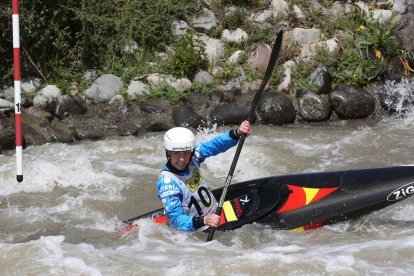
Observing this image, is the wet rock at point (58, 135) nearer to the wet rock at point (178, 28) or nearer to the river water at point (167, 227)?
the river water at point (167, 227)

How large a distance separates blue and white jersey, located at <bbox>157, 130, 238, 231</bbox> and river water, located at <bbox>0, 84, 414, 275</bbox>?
0.68 ft

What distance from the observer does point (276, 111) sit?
8656 millimetres

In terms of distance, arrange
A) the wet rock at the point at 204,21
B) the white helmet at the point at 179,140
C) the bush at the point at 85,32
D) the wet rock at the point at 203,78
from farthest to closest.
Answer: the wet rock at the point at 204,21 < the wet rock at the point at 203,78 < the bush at the point at 85,32 < the white helmet at the point at 179,140

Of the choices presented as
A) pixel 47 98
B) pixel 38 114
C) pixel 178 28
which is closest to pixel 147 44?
pixel 178 28

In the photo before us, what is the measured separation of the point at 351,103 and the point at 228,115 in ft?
5.86

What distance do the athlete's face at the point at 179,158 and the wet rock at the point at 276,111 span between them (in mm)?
4400

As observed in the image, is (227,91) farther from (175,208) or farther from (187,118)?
(175,208)

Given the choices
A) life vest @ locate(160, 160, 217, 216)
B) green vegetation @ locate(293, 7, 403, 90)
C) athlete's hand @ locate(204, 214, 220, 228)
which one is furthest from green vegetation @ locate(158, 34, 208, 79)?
athlete's hand @ locate(204, 214, 220, 228)

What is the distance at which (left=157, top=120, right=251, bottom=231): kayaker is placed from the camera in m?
4.17

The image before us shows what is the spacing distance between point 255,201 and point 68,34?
5.38 m

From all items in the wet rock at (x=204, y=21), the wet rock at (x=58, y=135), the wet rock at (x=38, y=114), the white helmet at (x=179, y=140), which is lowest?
the wet rock at (x=58, y=135)

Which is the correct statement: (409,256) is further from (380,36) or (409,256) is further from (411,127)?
(380,36)

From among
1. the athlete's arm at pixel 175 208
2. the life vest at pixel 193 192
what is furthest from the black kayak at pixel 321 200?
the athlete's arm at pixel 175 208

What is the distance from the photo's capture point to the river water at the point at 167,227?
12.6 ft
